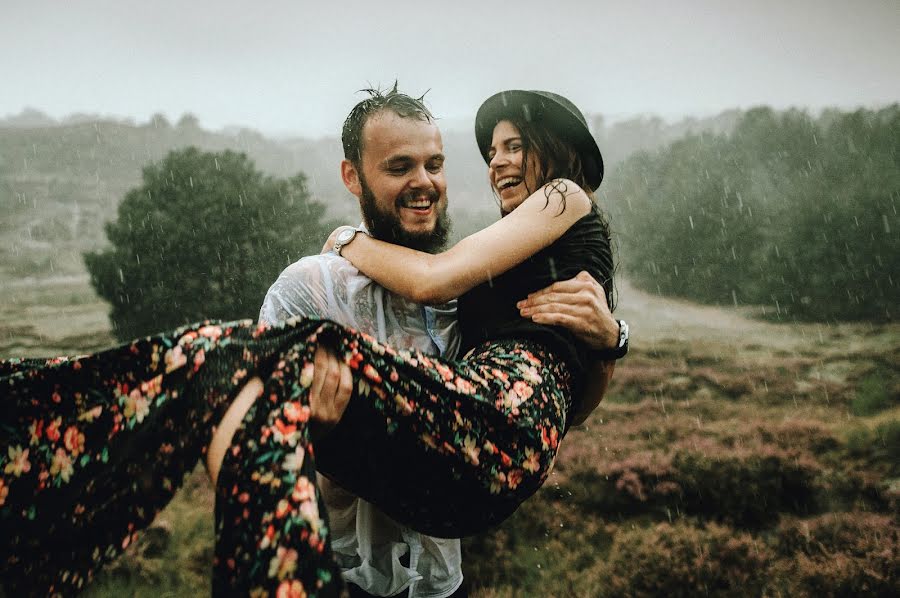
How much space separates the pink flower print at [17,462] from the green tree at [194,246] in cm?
1125

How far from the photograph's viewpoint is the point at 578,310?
92.2 inches

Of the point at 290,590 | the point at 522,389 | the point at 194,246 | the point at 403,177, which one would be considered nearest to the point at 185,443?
the point at 290,590

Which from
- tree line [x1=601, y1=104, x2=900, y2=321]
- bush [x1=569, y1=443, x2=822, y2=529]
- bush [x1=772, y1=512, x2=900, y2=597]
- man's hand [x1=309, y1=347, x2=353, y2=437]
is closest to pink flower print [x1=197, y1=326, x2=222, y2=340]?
man's hand [x1=309, y1=347, x2=353, y2=437]

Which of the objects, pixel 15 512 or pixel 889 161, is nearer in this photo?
pixel 15 512

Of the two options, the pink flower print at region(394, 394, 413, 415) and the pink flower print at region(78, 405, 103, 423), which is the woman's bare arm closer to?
the pink flower print at region(394, 394, 413, 415)

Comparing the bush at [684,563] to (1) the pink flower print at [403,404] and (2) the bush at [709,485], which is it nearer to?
(2) the bush at [709,485]

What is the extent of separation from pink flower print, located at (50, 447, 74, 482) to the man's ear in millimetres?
1864

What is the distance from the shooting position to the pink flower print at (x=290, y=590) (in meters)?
1.09

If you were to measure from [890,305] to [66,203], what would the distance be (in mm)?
29112

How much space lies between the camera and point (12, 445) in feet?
4.05

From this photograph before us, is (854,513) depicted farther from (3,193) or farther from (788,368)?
(3,193)

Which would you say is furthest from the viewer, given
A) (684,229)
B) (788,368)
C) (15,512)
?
(684,229)

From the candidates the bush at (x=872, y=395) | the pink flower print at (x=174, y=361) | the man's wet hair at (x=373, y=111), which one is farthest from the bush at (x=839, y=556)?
the pink flower print at (x=174, y=361)

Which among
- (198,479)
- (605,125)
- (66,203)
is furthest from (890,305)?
(66,203)
